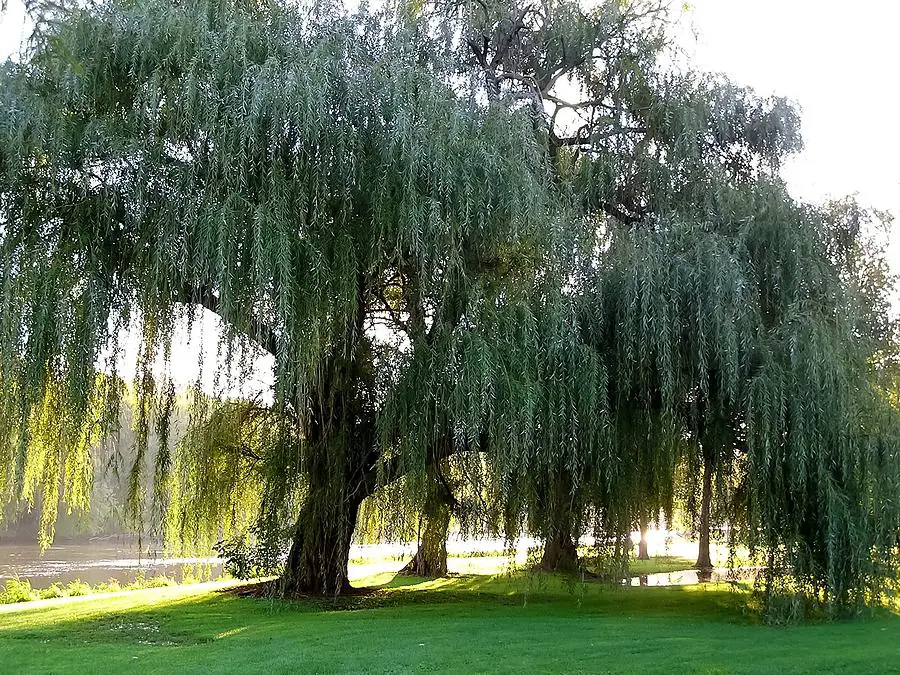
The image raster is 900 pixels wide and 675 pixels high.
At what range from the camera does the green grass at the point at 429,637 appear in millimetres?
6688

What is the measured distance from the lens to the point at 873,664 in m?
6.64

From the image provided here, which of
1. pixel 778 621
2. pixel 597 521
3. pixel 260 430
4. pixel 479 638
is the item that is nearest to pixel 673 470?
pixel 597 521

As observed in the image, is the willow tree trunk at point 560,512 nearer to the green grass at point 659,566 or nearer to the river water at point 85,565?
the river water at point 85,565

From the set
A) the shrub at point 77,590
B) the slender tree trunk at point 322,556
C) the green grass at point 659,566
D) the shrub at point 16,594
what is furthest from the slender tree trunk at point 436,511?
the green grass at point 659,566

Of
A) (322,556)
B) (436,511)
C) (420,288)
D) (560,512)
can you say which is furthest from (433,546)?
(420,288)

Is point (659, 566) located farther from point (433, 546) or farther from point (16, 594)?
point (16, 594)

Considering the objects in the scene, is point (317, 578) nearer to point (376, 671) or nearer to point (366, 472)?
point (366, 472)

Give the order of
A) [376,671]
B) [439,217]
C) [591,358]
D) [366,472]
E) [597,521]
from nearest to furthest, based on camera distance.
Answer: [376,671] < [439,217] < [591,358] < [597,521] < [366,472]

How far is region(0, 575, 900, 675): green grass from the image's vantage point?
21.9ft

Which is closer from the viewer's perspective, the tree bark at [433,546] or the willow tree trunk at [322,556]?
the tree bark at [433,546]

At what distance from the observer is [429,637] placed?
26.0 feet

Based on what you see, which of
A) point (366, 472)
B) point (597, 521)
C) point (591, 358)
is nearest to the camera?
point (591, 358)

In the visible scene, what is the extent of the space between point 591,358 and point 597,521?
1.86 metres

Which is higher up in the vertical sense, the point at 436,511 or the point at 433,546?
the point at 436,511
